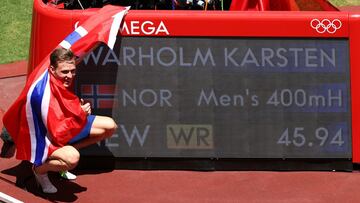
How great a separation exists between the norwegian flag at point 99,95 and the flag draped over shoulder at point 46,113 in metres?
0.35

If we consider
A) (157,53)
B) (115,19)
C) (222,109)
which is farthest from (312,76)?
(115,19)

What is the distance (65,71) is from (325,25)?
2088mm

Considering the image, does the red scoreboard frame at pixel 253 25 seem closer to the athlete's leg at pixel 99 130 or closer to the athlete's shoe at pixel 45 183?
the athlete's leg at pixel 99 130

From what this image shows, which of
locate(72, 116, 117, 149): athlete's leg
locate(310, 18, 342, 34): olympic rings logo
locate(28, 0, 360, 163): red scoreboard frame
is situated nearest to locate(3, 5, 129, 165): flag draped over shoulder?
locate(72, 116, 117, 149): athlete's leg

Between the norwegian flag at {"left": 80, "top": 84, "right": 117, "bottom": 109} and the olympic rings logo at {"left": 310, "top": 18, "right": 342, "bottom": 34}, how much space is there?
5.60 feet

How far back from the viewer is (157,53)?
244 inches

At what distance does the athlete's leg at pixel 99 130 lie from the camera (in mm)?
6008

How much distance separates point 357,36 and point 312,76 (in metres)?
0.48

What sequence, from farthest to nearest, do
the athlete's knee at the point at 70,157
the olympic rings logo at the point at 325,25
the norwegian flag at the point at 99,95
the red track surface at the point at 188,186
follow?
the norwegian flag at the point at 99,95 < the olympic rings logo at the point at 325,25 < the red track surface at the point at 188,186 < the athlete's knee at the point at 70,157

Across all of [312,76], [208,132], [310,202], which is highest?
[312,76]

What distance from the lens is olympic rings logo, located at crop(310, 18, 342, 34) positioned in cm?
607

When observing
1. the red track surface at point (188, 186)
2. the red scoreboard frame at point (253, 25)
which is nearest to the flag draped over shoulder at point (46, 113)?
the red scoreboard frame at point (253, 25)

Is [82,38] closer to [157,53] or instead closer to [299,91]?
[157,53]

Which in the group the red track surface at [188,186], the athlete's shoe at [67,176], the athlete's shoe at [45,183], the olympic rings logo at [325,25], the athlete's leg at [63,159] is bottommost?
the red track surface at [188,186]
